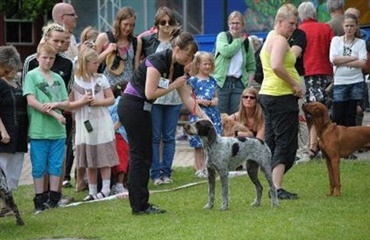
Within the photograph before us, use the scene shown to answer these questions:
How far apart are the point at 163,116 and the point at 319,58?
8.94 ft

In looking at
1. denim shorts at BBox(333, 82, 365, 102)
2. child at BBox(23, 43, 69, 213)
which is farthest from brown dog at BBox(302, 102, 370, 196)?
denim shorts at BBox(333, 82, 365, 102)

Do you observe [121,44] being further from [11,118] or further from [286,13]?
[286,13]

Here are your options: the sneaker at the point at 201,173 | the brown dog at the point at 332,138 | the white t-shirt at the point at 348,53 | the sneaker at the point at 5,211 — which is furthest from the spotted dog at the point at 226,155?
the white t-shirt at the point at 348,53

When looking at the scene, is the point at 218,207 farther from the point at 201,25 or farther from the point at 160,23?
the point at 201,25

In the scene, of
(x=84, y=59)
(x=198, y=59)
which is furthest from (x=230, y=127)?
(x=84, y=59)

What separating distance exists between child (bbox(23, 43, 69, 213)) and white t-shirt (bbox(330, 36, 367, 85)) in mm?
4669

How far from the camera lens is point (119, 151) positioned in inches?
534

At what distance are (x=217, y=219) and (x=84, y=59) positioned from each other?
10.8 ft

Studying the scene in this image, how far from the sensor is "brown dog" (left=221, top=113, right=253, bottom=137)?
14688mm

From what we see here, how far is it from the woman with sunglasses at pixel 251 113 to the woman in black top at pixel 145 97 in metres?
4.11

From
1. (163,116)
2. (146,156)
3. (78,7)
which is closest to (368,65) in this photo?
(163,116)

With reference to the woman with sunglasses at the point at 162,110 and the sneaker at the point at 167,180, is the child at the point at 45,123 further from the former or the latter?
the sneaker at the point at 167,180

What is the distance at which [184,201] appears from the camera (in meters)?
12.0

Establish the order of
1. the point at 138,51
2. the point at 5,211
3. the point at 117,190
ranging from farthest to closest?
the point at 138,51 < the point at 117,190 < the point at 5,211
